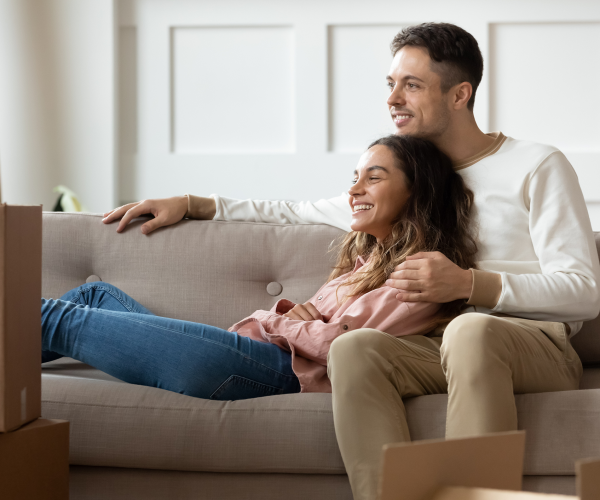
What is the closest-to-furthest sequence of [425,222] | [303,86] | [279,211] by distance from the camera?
[425,222] → [279,211] → [303,86]

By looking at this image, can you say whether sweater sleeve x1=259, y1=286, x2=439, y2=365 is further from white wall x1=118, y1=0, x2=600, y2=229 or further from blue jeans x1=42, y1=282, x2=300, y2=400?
white wall x1=118, y1=0, x2=600, y2=229

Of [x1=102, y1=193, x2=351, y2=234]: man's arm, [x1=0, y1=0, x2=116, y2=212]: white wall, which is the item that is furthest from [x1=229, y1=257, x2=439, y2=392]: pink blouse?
[x1=0, y1=0, x2=116, y2=212]: white wall

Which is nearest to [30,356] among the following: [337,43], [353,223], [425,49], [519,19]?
[353,223]

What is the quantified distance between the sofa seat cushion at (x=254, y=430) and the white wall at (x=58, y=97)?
5.14ft

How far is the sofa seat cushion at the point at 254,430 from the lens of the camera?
1.06m

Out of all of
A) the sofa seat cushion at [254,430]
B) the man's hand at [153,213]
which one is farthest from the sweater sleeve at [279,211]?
the sofa seat cushion at [254,430]

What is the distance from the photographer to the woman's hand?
129 cm

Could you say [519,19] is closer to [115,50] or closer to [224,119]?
[224,119]

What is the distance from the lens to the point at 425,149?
1407mm

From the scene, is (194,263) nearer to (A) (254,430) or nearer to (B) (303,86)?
(A) (254,430)

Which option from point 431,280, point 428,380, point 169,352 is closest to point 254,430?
point 169,352

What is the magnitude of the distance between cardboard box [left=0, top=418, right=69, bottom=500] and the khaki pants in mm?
453

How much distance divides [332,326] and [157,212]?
61 cm

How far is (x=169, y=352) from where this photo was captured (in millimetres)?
1171
